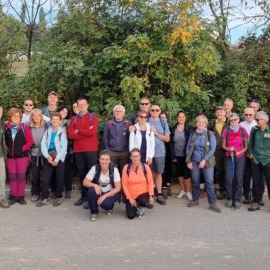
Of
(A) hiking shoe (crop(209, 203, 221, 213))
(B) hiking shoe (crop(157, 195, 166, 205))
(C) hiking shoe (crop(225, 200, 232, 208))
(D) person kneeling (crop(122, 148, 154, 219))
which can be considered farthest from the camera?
(B) hiking shoe (crop(157, 195, 166, 205))

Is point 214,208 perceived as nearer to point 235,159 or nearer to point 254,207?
point 254,207

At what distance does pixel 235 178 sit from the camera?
7039 millimetres

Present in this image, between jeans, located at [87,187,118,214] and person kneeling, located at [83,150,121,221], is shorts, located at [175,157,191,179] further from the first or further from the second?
jeans, located at [87,187,118,214]

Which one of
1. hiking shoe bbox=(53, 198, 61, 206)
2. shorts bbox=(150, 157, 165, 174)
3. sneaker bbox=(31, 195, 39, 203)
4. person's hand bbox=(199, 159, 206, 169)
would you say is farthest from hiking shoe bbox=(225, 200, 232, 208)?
sneaker bbox=(31, 195, 39, 203)

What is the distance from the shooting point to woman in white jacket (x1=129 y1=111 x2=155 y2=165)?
7.10 meters

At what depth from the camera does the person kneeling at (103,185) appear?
629cm

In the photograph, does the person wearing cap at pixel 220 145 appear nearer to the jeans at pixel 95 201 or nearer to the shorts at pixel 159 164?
the shorts at pixel 159 164

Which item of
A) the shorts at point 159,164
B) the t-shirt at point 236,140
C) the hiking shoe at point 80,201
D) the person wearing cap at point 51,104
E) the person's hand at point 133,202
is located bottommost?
the hiking shoe at point 80,201

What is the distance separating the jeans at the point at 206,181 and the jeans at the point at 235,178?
1.11 ft

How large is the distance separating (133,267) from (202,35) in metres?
5.85

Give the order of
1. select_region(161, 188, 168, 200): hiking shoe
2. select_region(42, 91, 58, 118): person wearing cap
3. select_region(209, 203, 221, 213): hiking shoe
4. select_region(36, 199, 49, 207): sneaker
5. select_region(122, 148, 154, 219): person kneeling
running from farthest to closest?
select_region(42, 91, 58, 118): person wearing cap → select_region(161, 188, 168, 200): hiking shoe → select_region(36, 199, 49, 207): sneaker → select_region(209, 203, 221, 213): hiking shoe → select_region(122, 148, 154, 219): person kneeling

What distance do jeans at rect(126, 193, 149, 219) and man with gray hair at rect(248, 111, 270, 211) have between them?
5.95 feet

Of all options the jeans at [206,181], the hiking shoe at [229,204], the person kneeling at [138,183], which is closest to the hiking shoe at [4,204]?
the person kneeling at [138,183]

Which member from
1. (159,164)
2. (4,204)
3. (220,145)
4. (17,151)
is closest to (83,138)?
(17,151)
